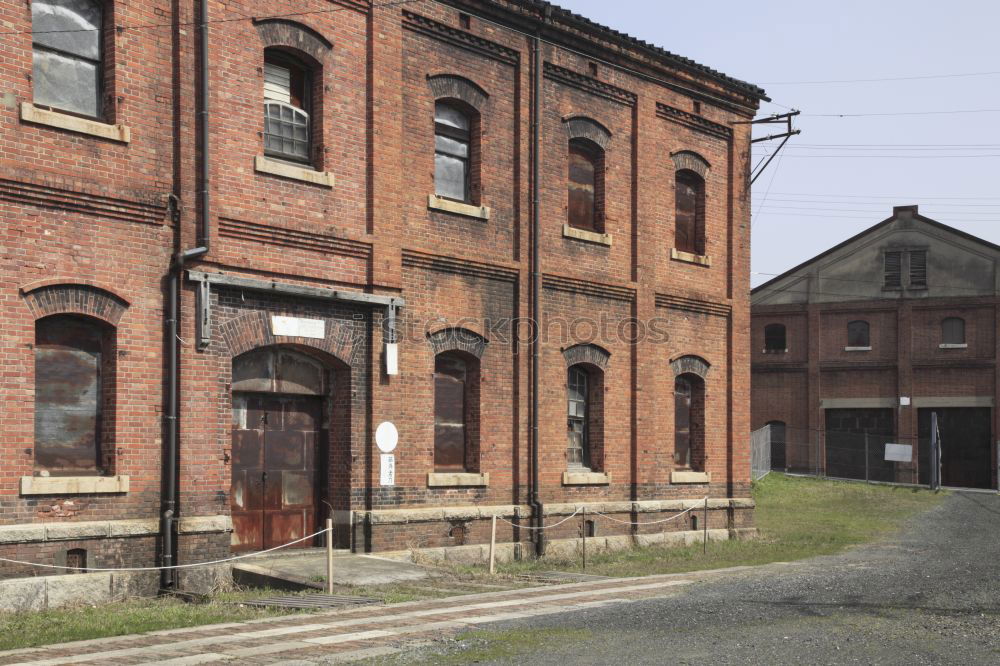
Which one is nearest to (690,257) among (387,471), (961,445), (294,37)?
(387,471)

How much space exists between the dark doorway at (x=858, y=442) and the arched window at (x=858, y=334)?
2.66m

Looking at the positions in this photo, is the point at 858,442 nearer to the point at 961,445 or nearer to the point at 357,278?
the point at 961,445

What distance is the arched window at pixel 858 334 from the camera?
1761 inches

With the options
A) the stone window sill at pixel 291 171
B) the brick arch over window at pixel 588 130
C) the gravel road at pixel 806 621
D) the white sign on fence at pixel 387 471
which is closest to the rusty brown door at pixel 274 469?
the white sign on fence at pixel 387 471

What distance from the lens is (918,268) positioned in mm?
44312

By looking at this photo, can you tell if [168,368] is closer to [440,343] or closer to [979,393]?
[440,343]

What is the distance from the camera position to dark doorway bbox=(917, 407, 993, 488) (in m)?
42.5

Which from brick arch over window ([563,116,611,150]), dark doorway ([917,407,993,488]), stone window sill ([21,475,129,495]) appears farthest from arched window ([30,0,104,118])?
dark doorway ([917,407,993,488])

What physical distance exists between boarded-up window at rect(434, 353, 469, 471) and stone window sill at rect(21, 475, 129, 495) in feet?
20.0

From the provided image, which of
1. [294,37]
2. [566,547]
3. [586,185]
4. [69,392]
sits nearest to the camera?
[69,392]

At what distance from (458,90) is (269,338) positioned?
5.90m

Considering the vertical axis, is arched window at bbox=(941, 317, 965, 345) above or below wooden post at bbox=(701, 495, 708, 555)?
above

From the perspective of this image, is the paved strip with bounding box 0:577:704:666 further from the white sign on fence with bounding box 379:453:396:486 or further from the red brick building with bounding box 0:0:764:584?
the red brick building with bounding box 0:0:764:584

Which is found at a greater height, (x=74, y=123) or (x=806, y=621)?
(x=74, y=123)
